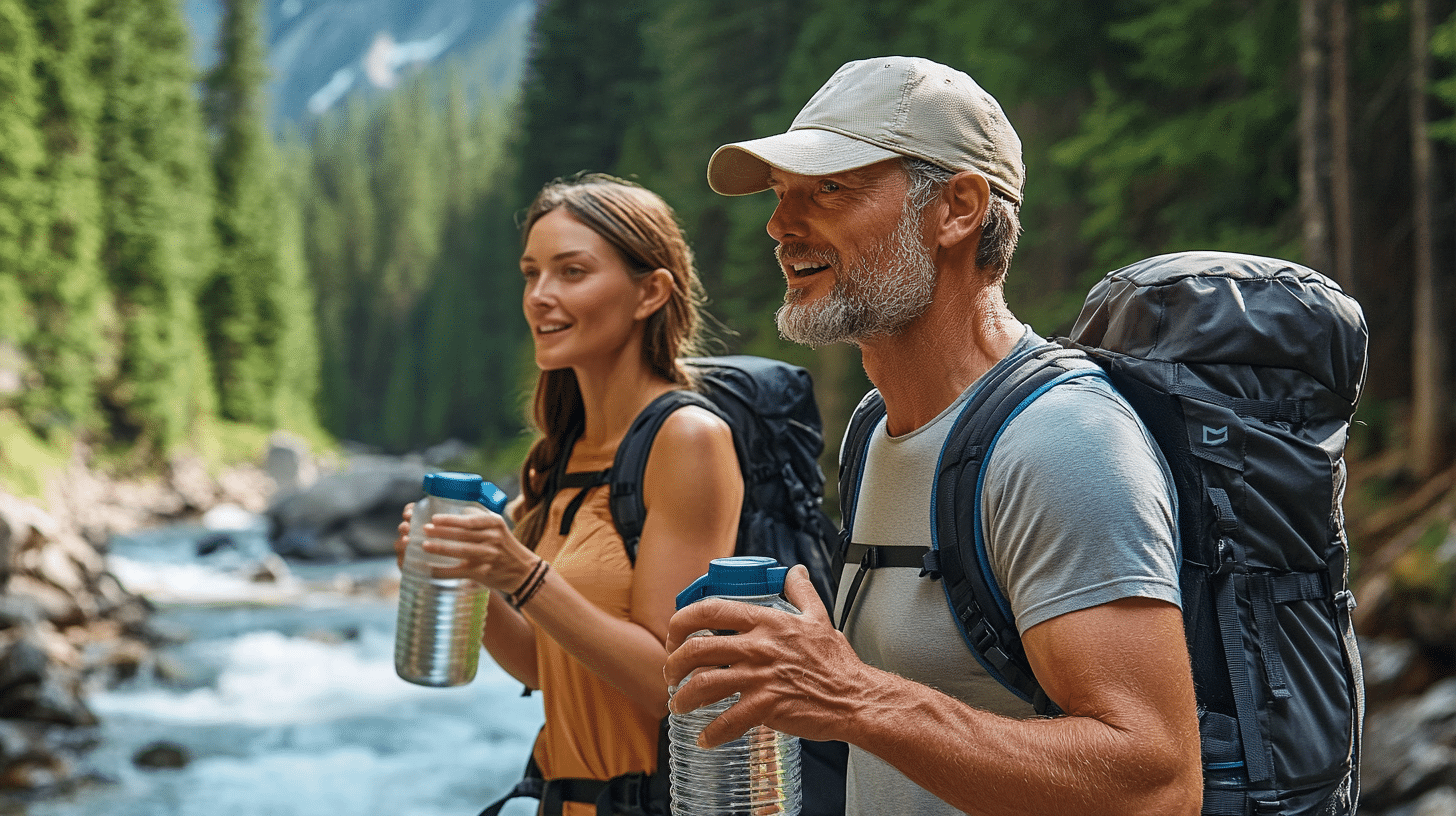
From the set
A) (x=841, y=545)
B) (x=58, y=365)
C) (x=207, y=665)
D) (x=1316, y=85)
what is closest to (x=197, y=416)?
(x=58, y=365)

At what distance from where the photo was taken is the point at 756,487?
2.89 metres

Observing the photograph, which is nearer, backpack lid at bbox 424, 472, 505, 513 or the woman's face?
backpack lid at bbox 424, 472, 505, 513

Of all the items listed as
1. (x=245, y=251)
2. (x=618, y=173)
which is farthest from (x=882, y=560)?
(x=245, y=251)

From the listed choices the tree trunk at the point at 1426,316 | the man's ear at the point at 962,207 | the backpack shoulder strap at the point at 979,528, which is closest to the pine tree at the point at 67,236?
the tree trunk at the point at 1426,316

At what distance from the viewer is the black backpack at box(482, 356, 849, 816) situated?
2.63 meters

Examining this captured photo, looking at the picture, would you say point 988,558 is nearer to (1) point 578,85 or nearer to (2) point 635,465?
(2) point 635,465

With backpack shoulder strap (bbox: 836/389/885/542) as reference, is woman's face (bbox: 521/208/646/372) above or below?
above

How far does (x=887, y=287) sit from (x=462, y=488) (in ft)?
3.52

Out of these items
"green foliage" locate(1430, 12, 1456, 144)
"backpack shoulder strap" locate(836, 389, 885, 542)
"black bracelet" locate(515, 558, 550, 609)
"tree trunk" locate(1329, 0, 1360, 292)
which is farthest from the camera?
"tree trunk" locate(1329, 0, 1360, 292)

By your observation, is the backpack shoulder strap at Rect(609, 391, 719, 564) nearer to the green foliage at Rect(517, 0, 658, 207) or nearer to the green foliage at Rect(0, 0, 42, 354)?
the green foliage at Rect(0, 0, 42, 354)

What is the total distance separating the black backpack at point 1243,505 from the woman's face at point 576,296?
4.53 feet

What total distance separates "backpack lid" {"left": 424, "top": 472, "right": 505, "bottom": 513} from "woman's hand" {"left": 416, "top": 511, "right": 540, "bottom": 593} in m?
0.05

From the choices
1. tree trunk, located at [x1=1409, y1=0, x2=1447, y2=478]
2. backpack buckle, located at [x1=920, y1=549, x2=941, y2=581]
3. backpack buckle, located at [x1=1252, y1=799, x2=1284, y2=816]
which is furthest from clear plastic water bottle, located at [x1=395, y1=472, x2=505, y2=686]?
tree trunk, located at [x1=1409, y1=0, x2=1447, y2=478]

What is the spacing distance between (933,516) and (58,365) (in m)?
31.1
